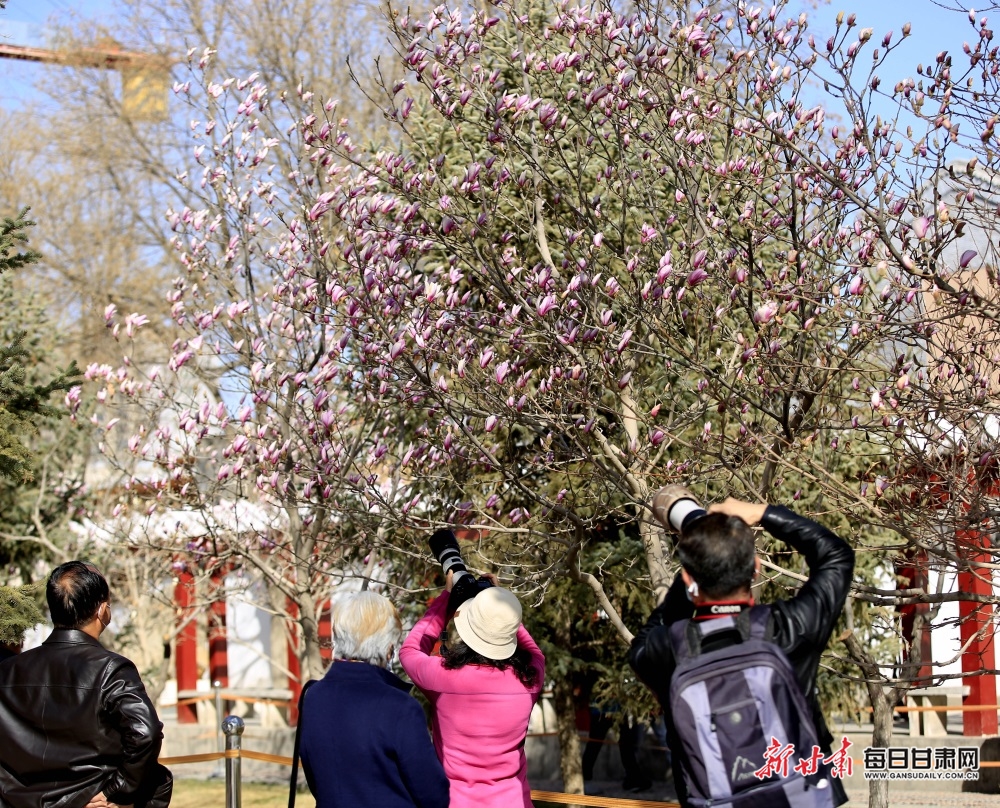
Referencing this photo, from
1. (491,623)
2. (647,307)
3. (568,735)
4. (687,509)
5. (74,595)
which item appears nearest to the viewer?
(687,509)

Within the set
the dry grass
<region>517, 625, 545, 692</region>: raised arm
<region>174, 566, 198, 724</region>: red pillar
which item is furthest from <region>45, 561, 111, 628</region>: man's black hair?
<region>174, 566, 198, 724</region>: red pillar

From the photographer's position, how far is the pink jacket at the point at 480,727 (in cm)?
433

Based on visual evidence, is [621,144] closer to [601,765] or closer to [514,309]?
[514,309]

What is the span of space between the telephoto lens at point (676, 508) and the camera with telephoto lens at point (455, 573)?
1.12 m

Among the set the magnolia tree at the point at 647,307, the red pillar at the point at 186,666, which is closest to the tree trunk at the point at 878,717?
the magnolia tree at the point at 647,307

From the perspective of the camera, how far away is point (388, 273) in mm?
7570

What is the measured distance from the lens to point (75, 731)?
4395 millimetres

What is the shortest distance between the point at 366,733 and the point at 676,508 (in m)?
1.19

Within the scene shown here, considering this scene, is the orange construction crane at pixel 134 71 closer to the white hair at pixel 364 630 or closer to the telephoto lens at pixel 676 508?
the white hair at pixel 364 630

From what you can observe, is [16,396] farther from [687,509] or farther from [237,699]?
[237,699]

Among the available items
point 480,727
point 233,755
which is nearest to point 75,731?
point 480,727

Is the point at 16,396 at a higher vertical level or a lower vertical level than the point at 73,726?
higher

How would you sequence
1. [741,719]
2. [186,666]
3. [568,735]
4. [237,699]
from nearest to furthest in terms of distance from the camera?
[741,719], [568,735], [237,699], [186,666]

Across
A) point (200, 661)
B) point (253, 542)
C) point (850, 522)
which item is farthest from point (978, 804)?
point (200, 661)
